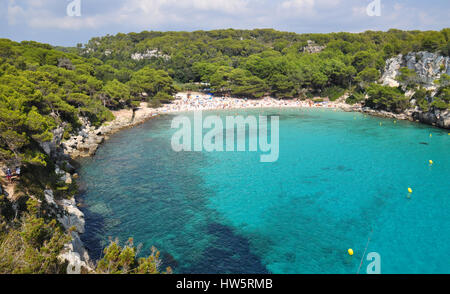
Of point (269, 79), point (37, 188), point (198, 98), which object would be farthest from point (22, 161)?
point (269, 79)

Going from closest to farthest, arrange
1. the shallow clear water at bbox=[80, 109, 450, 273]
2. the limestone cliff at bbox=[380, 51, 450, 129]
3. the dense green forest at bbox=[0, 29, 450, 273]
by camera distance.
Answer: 1. the dense green forest at bbox=[0, 29, 450, 273]
2. the shallow clear water at bbox=[80, 109, 450, 273]
3. the limestone cliff at bbox=[380, 51, 450, 129]

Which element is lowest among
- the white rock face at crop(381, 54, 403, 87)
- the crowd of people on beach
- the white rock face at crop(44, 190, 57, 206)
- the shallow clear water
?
the shallow clear water

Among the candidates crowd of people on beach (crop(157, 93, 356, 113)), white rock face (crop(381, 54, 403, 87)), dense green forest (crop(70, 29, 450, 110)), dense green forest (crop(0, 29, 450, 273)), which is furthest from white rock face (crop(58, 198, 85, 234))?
white rock face (crop(381, 54, 403, 87))

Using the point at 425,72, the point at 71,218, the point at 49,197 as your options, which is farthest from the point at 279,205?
the point at 425,72

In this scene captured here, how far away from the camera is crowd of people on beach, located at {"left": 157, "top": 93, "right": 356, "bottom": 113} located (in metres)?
64.7

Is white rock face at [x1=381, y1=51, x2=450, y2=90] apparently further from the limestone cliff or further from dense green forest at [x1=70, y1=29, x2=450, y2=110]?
dense green forest at [x1=70, y1=29, x2=450, y2=110]

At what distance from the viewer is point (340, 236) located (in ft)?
59.4

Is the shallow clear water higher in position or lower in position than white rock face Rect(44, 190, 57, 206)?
lower

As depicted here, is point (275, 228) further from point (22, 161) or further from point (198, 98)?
point (198, 98)

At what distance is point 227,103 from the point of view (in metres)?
67.9

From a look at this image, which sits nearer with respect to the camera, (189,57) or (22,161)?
(22,161)

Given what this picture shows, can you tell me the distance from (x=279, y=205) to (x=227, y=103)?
48.2 metres

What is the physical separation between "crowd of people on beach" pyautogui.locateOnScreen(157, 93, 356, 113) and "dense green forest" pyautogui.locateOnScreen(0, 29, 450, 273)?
7.88 feet
